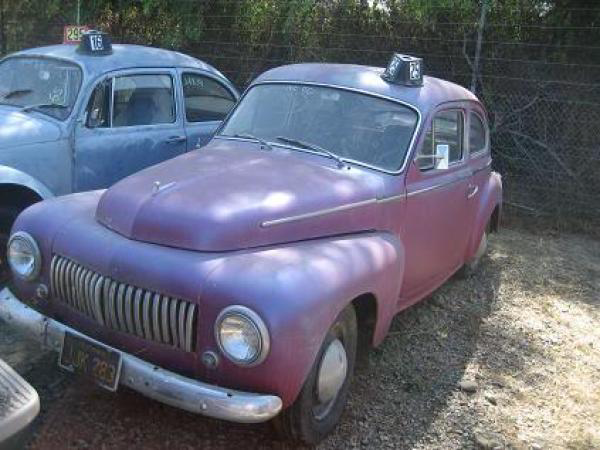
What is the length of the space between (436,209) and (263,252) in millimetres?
1679

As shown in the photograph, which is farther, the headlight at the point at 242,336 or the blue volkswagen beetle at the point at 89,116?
the blue volkswagen beetle at the point at 89,116

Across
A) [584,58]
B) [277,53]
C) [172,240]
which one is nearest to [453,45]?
[584,58]

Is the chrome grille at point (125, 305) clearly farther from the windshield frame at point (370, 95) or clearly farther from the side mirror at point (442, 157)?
the side mirror at point (442, 157)

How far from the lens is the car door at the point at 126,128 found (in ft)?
17.4

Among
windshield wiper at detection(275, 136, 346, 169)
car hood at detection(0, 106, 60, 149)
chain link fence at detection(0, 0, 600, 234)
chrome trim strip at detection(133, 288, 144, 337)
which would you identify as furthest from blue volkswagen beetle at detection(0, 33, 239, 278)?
chain link fence at detection(0, 0, 600, 234)

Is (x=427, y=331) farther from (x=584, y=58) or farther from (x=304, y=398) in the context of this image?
(x=584, y=58)

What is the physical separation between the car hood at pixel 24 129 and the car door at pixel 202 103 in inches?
46.1

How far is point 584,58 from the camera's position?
787 cm

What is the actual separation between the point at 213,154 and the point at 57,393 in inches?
64.3

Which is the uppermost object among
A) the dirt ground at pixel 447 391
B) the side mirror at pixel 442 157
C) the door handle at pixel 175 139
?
the side mirror at pixel 442 157

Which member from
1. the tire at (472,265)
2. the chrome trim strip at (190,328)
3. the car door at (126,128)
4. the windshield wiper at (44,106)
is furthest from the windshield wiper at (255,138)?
the tire at (472,265)

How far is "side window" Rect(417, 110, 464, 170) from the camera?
15.0 ft

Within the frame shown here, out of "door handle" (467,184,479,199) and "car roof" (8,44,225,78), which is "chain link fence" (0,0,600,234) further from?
"car roof" (8,44,225,78)

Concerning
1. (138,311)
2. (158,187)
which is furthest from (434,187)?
(138,311)
